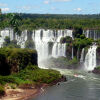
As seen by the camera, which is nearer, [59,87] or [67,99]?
[67,99]

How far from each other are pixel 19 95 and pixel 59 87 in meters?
10.3

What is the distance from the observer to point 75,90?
7388 cm

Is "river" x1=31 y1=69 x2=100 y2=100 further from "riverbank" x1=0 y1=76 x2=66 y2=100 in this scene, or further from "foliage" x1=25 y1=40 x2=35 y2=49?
"foliage" x1=25 y1=40 x2=35 y2=49

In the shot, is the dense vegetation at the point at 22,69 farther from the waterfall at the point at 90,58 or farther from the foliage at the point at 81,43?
the foliage at the point at 81,43

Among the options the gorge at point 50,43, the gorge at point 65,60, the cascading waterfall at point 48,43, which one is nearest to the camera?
the gorge at point 65,60

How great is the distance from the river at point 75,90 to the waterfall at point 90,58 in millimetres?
16872

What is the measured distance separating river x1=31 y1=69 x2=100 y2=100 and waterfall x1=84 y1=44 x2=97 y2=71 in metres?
16.9

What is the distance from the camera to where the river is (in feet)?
224

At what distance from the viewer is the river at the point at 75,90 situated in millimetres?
68125

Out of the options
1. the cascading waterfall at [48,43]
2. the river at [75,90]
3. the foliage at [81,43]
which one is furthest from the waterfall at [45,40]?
the river at [75,90]

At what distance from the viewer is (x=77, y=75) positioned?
9125cm

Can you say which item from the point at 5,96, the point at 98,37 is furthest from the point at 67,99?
the point at 98,37

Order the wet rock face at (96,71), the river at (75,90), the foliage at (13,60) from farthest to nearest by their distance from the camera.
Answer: the wet rock face at (96,71) → the foliage at (13,60) → the river at (75,90)

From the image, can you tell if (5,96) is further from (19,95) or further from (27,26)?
(27,26)
